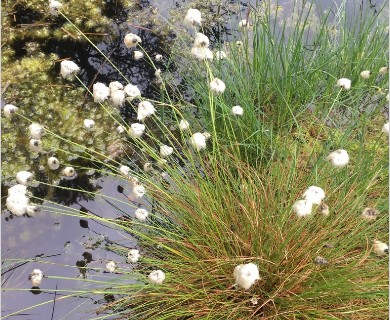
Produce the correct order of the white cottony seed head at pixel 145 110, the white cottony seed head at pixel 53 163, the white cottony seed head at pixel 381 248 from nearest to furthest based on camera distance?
1. the white cottony seed head at pixel 381 248
2. the white cottony seed head at pixel 145 110
3. the white cottony seed head at pixel 53 163

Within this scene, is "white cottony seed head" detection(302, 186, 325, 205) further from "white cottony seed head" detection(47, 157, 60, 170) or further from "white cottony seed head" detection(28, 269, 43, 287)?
"white cottony seed head" detection(47, 157, 60, 170)

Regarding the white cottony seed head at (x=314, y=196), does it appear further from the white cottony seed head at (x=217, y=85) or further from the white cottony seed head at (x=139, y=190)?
the white cottony seed head at (x=139, y=190)

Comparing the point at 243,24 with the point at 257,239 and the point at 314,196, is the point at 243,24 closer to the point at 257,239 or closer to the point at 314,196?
the point at 257,239

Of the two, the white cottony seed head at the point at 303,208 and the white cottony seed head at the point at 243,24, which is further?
the white cottony seed head at the point at 243,24

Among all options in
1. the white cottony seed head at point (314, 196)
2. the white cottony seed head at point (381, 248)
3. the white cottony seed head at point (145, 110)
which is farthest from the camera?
the white cottony seed head at point (145, 110)

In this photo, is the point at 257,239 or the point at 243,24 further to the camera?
the point at 243,24

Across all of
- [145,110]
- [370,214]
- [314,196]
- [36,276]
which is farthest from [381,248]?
[36,276]

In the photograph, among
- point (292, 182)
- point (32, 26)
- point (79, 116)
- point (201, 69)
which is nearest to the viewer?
point (292, 182)

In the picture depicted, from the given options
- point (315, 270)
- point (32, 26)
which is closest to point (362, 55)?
point (315, 270)

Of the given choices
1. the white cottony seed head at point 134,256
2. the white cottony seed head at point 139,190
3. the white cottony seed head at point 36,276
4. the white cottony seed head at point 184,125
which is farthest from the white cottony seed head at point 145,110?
the white cottony seed head at point 36,276

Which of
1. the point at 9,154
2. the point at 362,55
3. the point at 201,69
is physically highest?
the point at 201,69

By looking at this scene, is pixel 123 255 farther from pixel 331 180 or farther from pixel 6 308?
pixel 331 180
